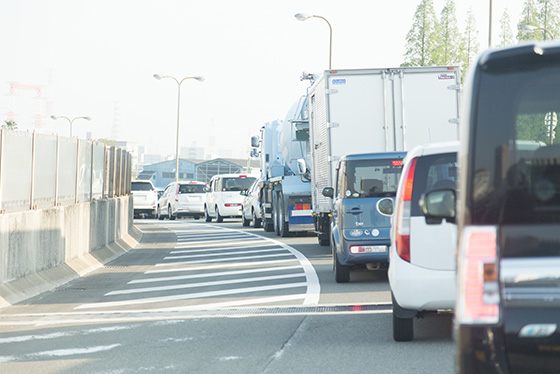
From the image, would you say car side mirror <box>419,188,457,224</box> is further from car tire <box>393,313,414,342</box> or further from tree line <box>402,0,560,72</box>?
tree line <box>402,0,560,72</box>

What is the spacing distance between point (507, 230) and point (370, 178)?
9684mm

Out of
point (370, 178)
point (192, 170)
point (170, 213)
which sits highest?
point (192, 170)

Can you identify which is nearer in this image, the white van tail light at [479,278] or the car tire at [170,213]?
the white van tail light at [479,278]

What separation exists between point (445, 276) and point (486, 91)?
390 cm

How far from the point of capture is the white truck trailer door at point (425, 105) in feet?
59.8

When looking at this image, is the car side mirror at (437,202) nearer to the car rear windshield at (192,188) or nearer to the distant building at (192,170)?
the car rear windshield at (192,188)

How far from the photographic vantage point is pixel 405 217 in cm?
782

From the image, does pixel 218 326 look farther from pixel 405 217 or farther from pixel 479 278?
pixel 479 278

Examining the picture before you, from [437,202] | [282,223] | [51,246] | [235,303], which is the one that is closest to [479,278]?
[437,202]

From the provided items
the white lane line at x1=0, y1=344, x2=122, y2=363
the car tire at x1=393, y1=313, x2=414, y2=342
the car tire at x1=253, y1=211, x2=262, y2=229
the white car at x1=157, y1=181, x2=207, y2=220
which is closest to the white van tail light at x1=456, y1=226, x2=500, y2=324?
the car tire at x1=393, y1=313, x2=414, y2=342

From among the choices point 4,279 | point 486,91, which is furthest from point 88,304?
point 486,91

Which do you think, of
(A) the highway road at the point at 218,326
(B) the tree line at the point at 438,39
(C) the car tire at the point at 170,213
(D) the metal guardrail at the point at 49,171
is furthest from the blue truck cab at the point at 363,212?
(B) the tree line at the point at 438,39

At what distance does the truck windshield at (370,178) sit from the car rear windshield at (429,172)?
5030 millimetres

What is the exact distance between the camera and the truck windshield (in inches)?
521
